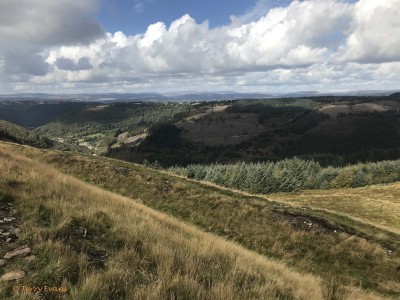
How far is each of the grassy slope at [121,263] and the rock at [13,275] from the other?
15 centimetres

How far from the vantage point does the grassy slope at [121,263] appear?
5688mm

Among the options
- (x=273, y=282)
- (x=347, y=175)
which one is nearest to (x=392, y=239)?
(x=273, y=282)

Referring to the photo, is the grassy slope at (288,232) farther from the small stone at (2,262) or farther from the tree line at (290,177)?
the tree line at (290,177)

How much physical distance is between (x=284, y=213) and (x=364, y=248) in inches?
204

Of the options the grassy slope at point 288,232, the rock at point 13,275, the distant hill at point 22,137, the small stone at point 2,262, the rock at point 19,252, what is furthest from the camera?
the distant hill at point 22,137

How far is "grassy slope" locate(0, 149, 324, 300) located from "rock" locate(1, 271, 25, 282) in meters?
0.15

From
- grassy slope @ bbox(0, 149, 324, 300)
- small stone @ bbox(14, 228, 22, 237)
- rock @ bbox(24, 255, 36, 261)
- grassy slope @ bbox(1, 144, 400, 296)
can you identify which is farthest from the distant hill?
rock @ bbox(24, 255, 36, 261)

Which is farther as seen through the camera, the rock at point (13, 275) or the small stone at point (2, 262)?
the small stone at point (2, 262)

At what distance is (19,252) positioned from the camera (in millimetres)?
6527

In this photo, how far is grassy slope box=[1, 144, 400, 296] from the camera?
45.8 ft

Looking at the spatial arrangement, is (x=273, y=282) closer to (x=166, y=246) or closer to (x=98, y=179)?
(x=166, y=246)

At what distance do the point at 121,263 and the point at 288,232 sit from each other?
12.4 m

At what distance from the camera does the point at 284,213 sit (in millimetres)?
20094

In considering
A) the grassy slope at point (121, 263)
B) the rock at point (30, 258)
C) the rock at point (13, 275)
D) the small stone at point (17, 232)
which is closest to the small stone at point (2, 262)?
the grassy slope at point (121, 263)
